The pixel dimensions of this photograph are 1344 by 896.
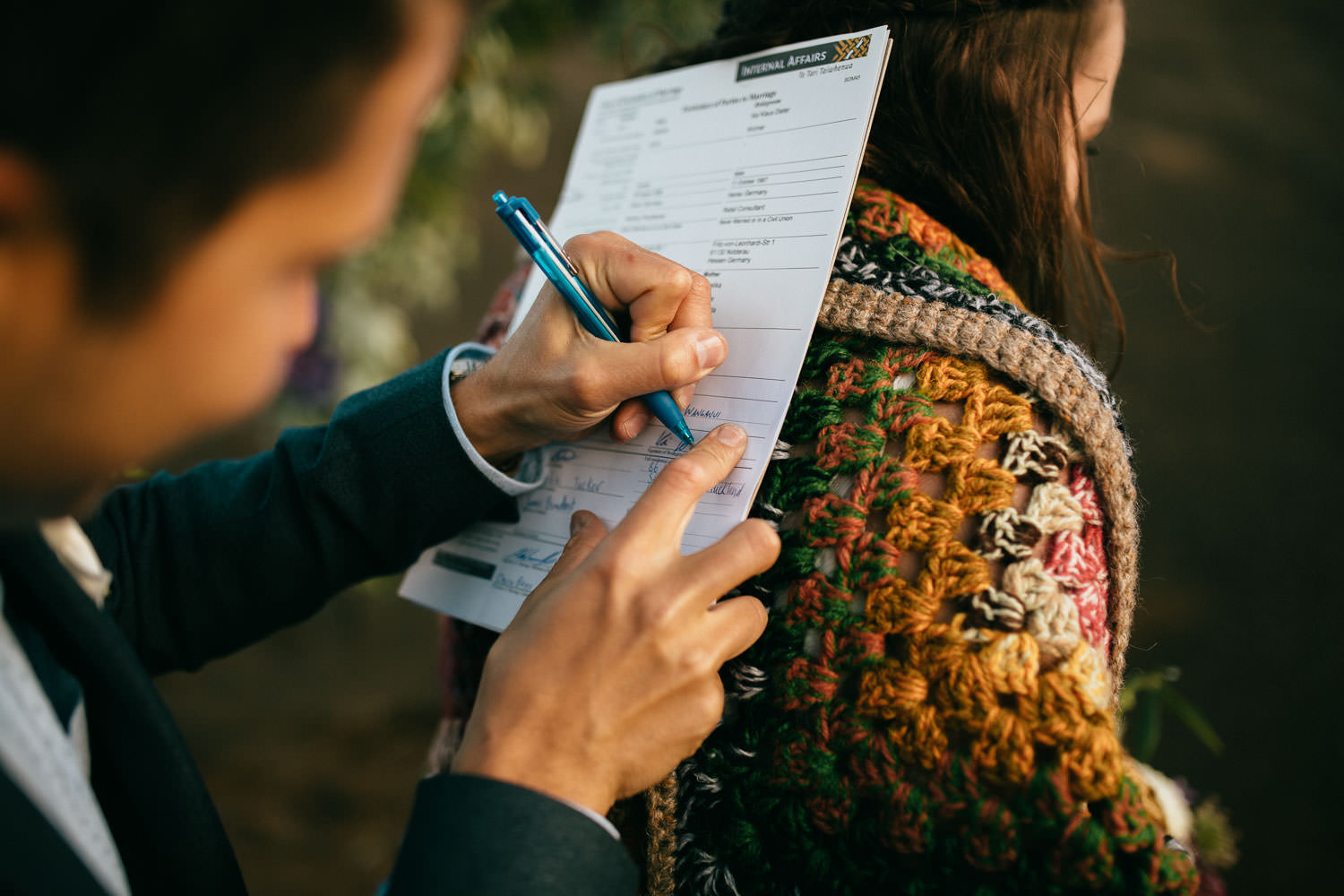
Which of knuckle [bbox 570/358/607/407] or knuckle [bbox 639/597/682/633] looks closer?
knuckle [bbox 639/597/682/633]

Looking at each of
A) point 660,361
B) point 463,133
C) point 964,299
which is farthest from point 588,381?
point 463,133

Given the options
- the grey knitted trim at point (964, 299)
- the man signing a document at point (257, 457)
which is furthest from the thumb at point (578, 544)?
the grey knitted trim at point (964, 299)

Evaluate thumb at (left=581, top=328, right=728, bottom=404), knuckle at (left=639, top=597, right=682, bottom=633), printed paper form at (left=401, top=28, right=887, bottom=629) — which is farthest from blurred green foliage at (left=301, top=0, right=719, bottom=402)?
knuckle at (left=639, top=597, right=682, bottom=633)

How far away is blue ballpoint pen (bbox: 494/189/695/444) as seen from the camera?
0.69m

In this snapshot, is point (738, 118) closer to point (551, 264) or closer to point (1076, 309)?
point (551, 264)

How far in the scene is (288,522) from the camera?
82cm

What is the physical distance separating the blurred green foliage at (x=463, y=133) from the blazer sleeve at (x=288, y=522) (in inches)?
36.8

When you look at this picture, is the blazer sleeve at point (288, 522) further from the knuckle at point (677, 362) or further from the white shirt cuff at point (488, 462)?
the knuckle at point (677, 362)

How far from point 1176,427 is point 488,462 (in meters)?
3.13

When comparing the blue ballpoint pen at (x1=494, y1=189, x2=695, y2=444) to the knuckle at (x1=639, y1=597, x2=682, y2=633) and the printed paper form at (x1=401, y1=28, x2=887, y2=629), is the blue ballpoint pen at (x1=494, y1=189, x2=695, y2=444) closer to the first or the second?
the printed paper form at (x1=401, y1=28, x2=887, y2=629)

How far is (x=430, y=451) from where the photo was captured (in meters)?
0.79

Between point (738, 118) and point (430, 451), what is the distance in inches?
18.8

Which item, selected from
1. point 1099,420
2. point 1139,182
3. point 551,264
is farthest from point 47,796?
point 1139,182

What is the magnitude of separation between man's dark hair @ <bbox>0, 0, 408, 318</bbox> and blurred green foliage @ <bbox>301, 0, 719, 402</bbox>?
1196mm
